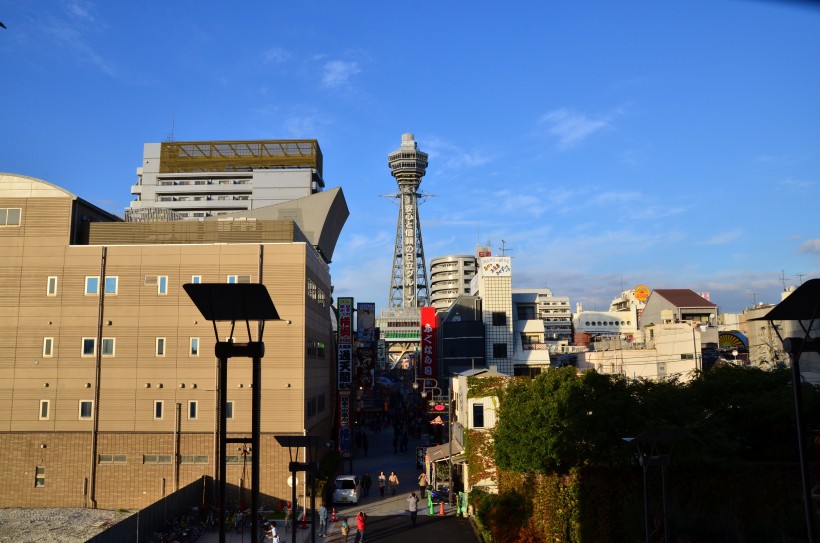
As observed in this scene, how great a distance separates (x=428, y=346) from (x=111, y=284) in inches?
1759

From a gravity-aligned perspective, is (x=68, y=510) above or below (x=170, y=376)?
below

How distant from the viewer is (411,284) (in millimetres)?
194000

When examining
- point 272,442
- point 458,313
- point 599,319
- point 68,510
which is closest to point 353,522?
point 272,442

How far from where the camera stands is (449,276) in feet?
593

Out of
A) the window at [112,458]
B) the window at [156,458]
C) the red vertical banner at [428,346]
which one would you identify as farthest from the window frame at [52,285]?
the red vertical banner at [428,346]

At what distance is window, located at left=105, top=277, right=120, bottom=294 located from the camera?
109ft

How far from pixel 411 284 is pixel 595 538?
17066 centimetres

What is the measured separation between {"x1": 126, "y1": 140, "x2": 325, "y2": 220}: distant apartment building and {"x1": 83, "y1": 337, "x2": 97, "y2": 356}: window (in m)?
72.2

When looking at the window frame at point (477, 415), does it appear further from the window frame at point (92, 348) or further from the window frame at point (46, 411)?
the window frame at point (46, 411)

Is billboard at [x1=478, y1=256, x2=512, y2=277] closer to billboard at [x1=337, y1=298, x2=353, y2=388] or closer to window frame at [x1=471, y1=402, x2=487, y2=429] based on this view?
billboard at [x1=337, y1=298, x2=353, y2=388]

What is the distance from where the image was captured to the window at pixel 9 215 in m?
33.9

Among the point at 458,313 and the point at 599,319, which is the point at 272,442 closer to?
the point at 458,313

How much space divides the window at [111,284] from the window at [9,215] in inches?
A: 227

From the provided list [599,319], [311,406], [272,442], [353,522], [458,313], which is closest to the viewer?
[353,522]
